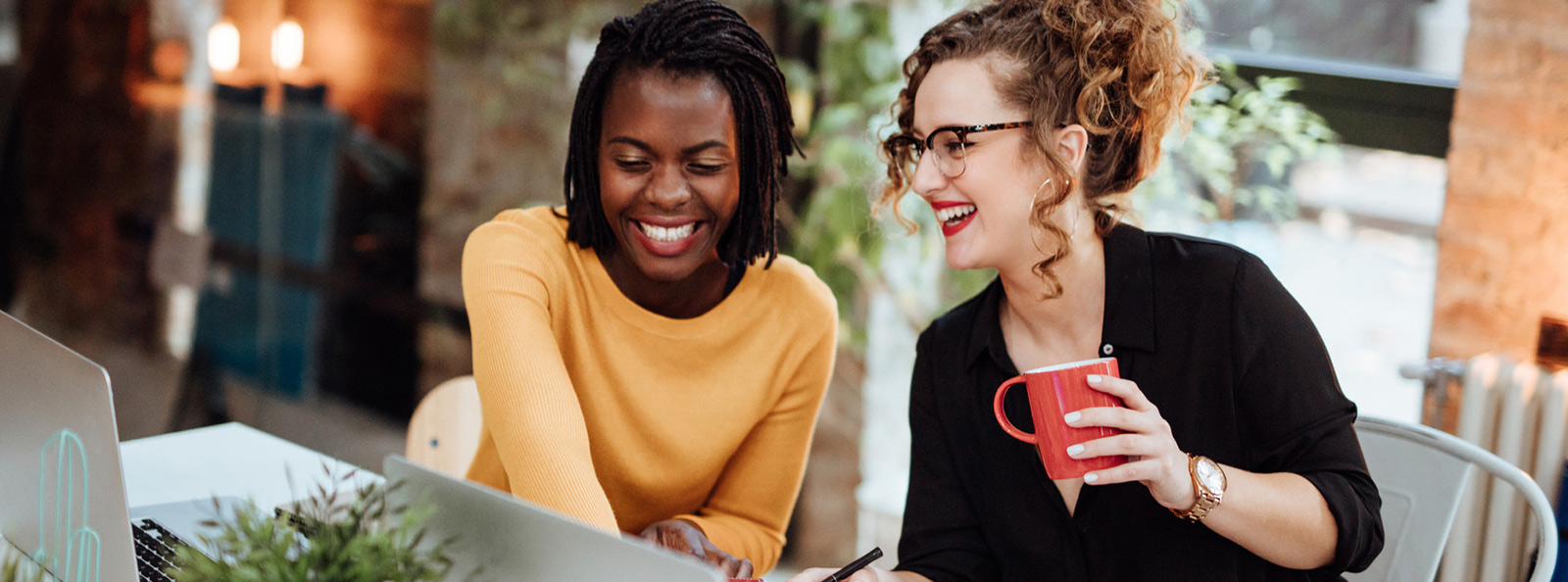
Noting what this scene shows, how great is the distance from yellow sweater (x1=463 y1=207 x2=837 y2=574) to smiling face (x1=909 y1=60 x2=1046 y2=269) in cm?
25

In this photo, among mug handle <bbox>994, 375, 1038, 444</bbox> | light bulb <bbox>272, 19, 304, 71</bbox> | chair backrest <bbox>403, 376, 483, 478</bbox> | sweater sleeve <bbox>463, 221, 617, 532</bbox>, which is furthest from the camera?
light bulb <bbox>272, 19, 304, 71</bbox>

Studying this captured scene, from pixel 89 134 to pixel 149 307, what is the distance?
2.04ft

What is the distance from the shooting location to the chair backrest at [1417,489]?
1.31 metres

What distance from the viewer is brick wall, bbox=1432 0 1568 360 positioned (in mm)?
2031

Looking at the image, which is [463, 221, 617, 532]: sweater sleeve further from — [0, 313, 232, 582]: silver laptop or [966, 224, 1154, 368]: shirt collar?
[966, 224, 1154, 368]: shirt collar

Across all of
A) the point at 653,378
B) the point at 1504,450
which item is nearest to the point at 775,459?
the point at 653,378

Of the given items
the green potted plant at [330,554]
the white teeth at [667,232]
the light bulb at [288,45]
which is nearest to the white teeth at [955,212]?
the white teeth at [667,232]

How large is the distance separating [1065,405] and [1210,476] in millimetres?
206

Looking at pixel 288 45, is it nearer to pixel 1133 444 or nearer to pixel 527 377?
pixel 527 377

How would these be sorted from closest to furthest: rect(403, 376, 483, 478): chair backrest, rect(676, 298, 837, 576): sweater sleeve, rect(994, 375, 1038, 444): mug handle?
rect(994, 375, 1038, 444): mug handle < rect(676, 298, 837, 576): sweater sleeve < rect(403, 376, 483, 478): chair backrest

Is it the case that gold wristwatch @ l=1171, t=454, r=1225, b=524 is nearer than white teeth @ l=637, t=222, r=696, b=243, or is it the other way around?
gold wristwatch @ l=1171, t=454, r=1225, b=524

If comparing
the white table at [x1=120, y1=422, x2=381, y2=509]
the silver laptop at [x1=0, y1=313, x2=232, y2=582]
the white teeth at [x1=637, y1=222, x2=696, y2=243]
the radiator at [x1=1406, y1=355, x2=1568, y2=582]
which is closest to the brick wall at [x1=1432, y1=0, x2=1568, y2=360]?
the radiator at [x1=1406, y1=355, x2=1568, y2=582]

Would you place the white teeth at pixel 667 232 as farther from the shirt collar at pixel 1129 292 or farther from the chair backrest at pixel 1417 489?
the chair backrest at pixel 1417 489

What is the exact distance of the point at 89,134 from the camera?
3.93 metres
